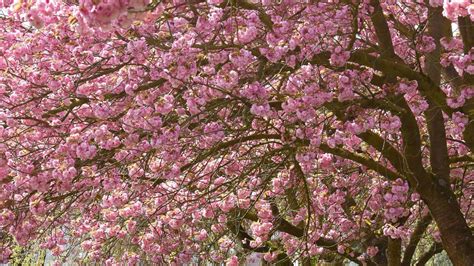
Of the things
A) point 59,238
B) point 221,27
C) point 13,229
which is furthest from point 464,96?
point 59,238

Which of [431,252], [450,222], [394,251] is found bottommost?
[450,222]

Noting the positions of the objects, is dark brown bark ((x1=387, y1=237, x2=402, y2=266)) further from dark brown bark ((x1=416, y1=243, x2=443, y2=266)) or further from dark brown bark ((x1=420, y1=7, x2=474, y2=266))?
dark brown bark ((x1=420, y1=7, x2=474, y2=266))

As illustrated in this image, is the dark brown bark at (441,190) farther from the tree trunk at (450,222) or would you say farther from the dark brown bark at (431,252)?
the dark brown bark at (431,252)

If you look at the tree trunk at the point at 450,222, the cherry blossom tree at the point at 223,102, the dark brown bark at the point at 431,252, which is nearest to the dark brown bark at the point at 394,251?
the cherry blossom tree at the point at 223,102

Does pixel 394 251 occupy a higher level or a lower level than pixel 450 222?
higher

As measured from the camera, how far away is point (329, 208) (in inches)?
312

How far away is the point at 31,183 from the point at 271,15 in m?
2.42

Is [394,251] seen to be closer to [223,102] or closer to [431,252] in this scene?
[431,252]

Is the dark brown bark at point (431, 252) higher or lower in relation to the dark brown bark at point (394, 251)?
higher

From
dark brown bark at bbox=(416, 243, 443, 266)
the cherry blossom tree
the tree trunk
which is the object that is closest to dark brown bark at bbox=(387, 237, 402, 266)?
the cherry blossom tree

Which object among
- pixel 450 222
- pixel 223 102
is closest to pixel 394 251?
pixel 450 222

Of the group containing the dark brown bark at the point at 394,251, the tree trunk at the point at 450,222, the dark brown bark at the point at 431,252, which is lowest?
the tree trunk at the point at 450,222

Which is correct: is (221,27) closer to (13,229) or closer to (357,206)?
(13,229)

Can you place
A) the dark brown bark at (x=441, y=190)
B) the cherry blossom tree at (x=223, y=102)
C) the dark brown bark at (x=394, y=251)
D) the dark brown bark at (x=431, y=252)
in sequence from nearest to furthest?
the cherry blossom tree at (x=223, y=102) < the dark brown bark at (x=441, y=190) < the dark brown bark at (x=394, y=251) < the dark brown bark at (x=431, y=252)
